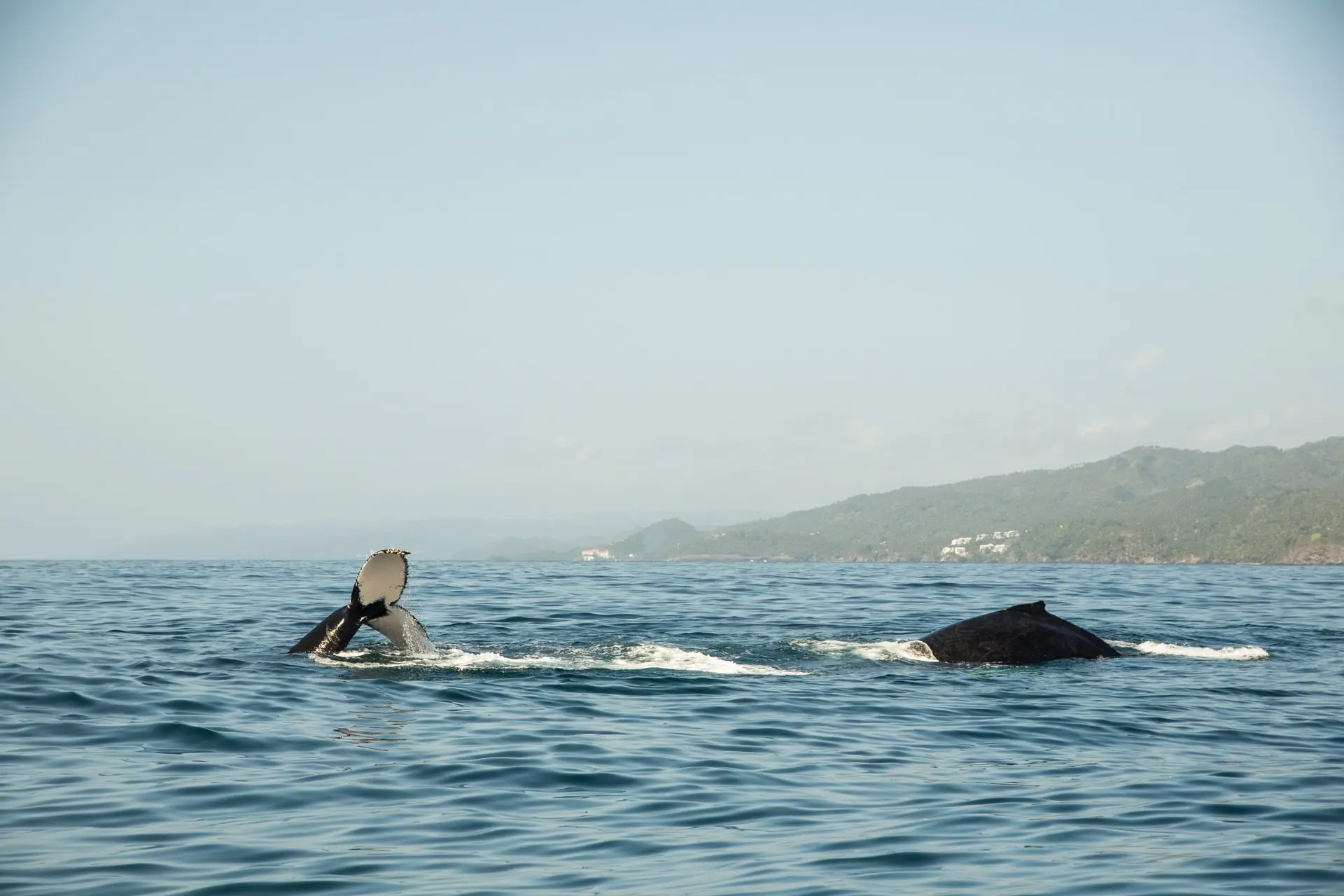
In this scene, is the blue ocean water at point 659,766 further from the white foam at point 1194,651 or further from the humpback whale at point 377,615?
the humpback whale at point 377,615

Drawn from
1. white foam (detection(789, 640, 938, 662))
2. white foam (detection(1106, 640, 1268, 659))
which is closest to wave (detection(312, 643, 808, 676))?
white foam (detection(789, 640, 938, 662))

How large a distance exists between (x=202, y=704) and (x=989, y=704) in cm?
829

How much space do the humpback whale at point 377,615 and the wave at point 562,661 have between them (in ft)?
0.68

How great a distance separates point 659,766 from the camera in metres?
11.0

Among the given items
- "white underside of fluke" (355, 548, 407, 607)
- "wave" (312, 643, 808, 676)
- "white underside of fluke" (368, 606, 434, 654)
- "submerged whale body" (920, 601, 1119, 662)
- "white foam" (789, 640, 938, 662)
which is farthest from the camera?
"white foam" (789, 640, 938, 662)

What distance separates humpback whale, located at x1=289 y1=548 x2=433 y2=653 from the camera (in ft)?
51.3

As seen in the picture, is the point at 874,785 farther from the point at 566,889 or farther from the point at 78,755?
the point at 78,755

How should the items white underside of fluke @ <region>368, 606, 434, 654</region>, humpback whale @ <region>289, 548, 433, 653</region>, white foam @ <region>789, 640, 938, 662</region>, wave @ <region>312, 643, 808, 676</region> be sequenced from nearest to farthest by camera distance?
humpback whale @ <region>289, 548, 433, 653</region>, white underside of fluke @ <region>368, 606, 434, 654</region>, wave @ <region>312, 643, 808, 676</region>, white foam @ <region>789, 640, 938, 662</region>

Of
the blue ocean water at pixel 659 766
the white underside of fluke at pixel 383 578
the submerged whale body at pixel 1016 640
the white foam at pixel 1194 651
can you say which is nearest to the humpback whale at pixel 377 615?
the white underside of fluke at pixel 383 578

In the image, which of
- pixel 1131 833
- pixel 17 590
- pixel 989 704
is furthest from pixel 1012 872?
pixel 17 590

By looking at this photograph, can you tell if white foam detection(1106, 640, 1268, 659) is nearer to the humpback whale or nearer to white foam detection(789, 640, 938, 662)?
white foam detection(789, 640, 938, 662)

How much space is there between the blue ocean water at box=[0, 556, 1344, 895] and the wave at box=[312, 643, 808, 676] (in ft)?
0.26

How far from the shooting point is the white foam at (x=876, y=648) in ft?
58.3

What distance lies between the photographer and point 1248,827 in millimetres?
9031
